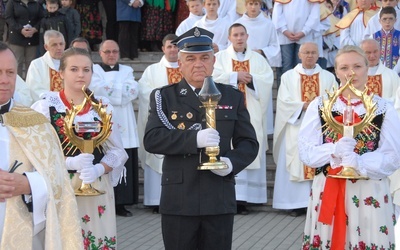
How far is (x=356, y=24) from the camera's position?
41.9 feet

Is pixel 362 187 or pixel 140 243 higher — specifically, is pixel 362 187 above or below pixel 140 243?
above

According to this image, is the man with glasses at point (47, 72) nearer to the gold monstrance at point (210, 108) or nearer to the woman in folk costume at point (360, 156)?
the woman in folk costume at point (360, 156)

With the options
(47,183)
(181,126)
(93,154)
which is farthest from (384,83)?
(47,183)

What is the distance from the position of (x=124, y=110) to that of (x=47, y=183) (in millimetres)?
6333

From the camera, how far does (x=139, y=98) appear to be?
1116 centimetres

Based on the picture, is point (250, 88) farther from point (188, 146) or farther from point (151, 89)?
point (188, 146)

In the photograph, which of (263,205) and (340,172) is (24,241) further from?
(263,205)

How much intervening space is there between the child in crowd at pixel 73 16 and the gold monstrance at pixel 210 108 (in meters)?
8.92

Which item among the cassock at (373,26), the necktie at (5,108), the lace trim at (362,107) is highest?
the cassock at (373,26)

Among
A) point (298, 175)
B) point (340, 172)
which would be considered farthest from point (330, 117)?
point (298, 175)

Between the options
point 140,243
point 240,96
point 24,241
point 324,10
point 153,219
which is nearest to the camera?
point 24,241

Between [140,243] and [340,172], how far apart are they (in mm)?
3665

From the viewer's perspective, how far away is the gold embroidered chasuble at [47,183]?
443 centimetres

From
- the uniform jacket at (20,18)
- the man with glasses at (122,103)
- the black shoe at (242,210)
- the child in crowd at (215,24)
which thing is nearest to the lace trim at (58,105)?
the man with glasses at (122,103)
